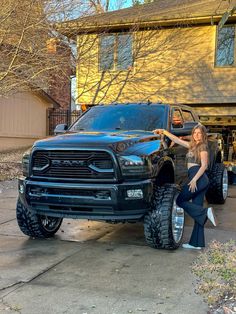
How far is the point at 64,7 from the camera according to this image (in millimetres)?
14289

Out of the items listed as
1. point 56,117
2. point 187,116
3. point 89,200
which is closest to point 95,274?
point 89,200

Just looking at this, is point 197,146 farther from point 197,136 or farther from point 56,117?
point 56,117

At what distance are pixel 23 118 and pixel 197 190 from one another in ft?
53.1

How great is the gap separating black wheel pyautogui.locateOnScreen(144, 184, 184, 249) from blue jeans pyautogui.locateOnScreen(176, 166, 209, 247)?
24cm

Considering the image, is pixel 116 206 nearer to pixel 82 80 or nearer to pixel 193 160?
pixel 193 160

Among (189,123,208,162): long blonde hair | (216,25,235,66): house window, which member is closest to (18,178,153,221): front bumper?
(189,123,208,162): long blonde hair

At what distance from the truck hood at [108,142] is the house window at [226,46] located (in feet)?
35.9

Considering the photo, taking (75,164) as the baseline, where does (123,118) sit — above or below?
A: above

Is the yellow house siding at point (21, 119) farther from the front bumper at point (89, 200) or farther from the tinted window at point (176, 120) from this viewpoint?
the front bumper at point (89, 200)

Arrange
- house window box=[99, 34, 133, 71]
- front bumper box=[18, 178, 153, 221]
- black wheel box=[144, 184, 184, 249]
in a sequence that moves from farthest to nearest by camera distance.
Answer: house window box=[99, 34, 133, 71], black wheel box=[144, 184, 184, 249], front bumper box=[18, 178, 153, 221]

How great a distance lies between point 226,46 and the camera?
15805mm

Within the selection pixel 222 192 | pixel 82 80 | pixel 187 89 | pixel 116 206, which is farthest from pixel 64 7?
pixel 116 206

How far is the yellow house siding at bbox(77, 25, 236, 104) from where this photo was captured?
15.9 metres

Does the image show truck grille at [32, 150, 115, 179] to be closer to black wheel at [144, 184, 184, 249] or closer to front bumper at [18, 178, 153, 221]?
front bumper at [18, 178, 153, 221]
